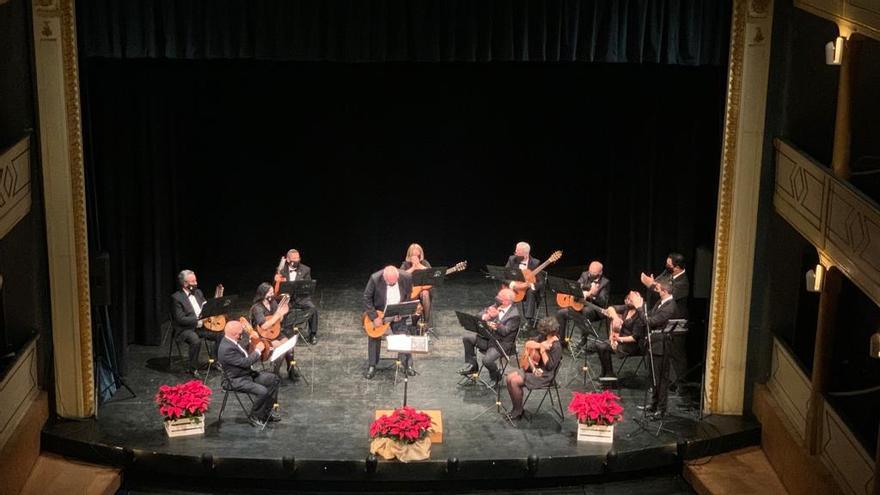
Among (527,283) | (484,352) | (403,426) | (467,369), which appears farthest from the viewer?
(527,283)

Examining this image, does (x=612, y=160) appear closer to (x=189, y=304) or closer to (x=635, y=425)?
(x=635, y=425)

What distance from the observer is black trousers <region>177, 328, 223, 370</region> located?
13.5m

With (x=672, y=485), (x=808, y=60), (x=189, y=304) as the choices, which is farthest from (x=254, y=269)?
(x=808, y=60)

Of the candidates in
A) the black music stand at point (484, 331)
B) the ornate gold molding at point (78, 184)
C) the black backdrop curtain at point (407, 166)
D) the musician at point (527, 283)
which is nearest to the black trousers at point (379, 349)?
the black music stand at point (484, 331)

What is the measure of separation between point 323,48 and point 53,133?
287 centimetres

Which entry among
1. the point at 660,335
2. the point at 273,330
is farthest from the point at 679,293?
the point at 273,330

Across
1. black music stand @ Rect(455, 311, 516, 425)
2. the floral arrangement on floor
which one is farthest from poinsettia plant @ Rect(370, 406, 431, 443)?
black music stand @ Rect(455, 311, 516, 425)

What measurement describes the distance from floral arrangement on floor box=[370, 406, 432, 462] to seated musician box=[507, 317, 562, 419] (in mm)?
1214

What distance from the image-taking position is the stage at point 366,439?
1150cm

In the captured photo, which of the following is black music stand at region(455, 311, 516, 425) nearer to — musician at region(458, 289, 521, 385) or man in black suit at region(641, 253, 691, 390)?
musician at region(458, 289, 521, 385)

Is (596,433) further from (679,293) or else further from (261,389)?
(261,389)

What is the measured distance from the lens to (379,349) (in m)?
13.6

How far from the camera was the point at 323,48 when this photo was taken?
1224 cm

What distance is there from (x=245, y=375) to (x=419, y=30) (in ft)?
13.2
